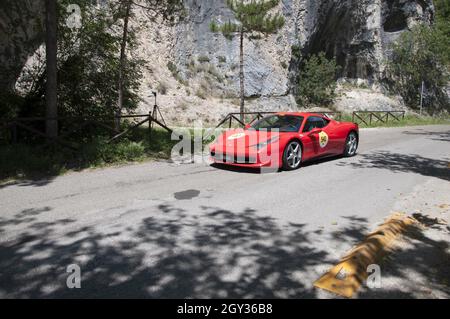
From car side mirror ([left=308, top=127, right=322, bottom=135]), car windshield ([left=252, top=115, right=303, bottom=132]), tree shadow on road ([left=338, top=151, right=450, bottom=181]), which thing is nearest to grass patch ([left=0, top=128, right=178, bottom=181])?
car windshield ([left=252, top=115, right=303, bottom=132])

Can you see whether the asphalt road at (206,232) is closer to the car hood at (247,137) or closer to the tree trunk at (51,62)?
the car hood at (247,137)

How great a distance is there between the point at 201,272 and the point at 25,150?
6.37 metres

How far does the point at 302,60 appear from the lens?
3481 centimetres

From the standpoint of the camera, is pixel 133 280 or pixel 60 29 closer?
pixel 133 280

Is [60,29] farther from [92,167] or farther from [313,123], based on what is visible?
[313,123]

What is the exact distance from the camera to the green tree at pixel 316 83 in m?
33.1

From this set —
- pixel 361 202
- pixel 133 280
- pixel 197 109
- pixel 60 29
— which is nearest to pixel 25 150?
pixel 60 29

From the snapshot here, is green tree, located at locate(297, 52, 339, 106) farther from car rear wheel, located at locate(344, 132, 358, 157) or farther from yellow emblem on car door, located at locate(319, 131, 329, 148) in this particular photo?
yellow emblem on car door, located at locate(319, 131, 329, 148)

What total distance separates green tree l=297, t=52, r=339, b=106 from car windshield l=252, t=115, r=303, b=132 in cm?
Answer: 2398

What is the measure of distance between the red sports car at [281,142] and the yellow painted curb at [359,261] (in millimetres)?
3668

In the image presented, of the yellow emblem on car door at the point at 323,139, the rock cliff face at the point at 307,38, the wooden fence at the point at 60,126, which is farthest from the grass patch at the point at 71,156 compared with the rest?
the rock cliff face at the point at 307,38

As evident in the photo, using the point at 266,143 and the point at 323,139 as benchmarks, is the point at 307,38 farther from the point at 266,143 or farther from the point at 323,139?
the point at 266,143

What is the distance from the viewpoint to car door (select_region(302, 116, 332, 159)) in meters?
9.41
